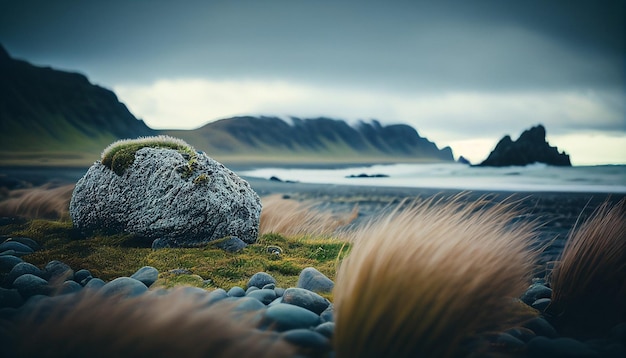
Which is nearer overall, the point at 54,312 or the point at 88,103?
the point at 54,312

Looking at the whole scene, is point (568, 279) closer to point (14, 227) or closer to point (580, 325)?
point (580, 325)

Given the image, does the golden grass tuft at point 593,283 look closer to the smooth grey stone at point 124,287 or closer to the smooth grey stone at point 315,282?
the smooth grey stone at point 315,282

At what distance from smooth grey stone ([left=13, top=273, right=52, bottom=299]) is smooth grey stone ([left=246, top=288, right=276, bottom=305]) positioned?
2.10 meters

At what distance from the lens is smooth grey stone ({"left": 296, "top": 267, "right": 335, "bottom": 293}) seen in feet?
15.7

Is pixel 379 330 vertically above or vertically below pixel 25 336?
above

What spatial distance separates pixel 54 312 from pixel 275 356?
1660 mm

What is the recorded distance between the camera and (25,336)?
2.88 m

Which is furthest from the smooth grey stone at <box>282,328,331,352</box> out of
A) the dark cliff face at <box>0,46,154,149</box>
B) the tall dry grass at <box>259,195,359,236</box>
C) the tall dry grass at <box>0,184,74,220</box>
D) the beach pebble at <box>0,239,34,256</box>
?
the dark cliff face at <box>0,46,154,149</box>

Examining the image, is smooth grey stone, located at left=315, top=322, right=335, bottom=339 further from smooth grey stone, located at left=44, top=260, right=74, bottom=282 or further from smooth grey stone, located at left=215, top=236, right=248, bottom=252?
smooth grey stone, located at left=215, top=236, right=248, bottom=252

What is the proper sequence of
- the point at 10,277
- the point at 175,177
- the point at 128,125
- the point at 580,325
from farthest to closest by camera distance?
the point at 128,125, the point at 175,177, the point at 10,277, the point at 580,325

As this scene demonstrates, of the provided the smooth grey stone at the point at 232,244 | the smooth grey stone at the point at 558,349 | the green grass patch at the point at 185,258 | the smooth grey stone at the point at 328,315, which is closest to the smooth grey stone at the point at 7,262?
the green grass patch at the point at 185,258

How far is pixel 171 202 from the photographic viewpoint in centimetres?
704

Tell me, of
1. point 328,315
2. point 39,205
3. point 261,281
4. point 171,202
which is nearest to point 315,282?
point 261,281

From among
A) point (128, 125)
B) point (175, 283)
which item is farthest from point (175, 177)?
point (128, 125)
